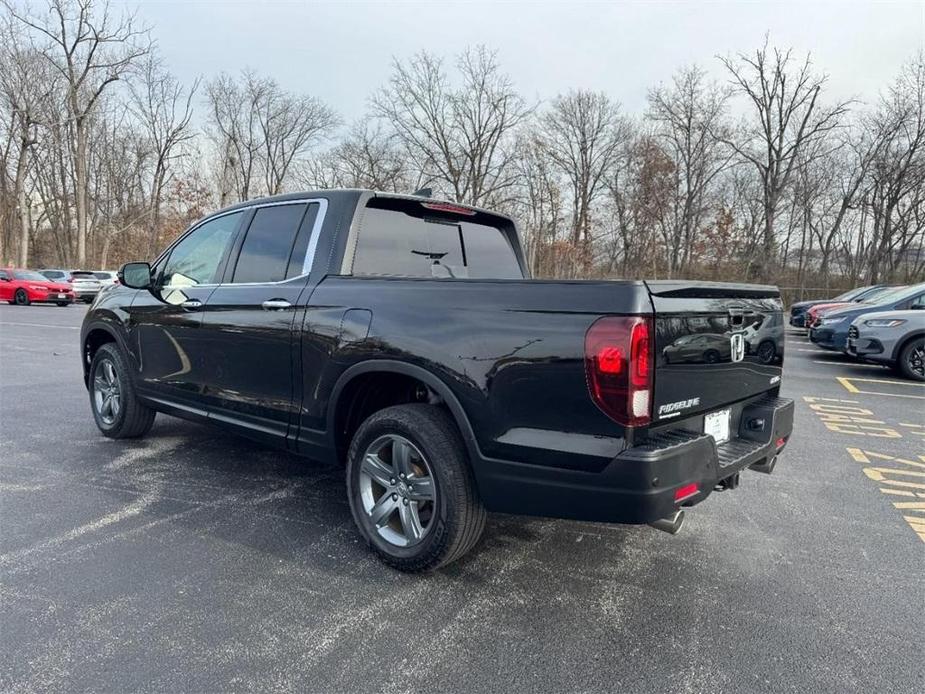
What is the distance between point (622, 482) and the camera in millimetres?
2326

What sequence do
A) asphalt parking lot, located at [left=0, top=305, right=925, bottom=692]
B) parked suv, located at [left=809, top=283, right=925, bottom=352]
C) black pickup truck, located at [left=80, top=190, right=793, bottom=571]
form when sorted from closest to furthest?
asphalt parking lot, located at [left=0, top=305, right=925, bottom=692] < black pickup truck, located at [left=80, top=190, right=793, bottom=571] < parked suv, located at [left=809, top=283, right=925, bottom=352]

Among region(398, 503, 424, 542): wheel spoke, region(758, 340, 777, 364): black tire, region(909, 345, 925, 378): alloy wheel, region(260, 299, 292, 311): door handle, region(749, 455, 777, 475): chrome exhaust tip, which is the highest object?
region(260, 299, 292, 311): door handle

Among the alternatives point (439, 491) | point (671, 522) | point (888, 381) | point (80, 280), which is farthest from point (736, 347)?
point (80, 280)

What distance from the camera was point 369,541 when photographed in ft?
10.1

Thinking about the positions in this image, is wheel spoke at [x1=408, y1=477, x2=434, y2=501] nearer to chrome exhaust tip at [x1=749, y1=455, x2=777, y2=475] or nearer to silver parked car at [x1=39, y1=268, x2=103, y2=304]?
chrome exhaust tip at [x1=749, y1=455, x2=777, y2=475]

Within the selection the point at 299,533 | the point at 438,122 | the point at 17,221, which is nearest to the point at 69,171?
the point at 17,221

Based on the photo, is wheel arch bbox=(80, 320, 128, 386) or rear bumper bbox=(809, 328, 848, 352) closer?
wheel arch bbox=(80, 320, 128, 386)

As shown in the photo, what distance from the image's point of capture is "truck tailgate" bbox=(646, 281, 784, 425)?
2449 mm

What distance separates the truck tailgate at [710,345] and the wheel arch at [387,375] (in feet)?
2.67

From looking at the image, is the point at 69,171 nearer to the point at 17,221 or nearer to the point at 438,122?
the point at 17,221

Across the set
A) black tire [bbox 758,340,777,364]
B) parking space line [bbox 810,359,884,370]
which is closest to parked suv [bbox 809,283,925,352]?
parking space line [bbox 810,359,884,370]

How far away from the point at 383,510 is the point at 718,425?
1717 mm

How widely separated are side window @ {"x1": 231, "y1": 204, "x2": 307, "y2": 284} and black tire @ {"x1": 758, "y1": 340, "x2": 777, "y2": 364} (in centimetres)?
275

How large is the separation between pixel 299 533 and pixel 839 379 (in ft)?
31.9
